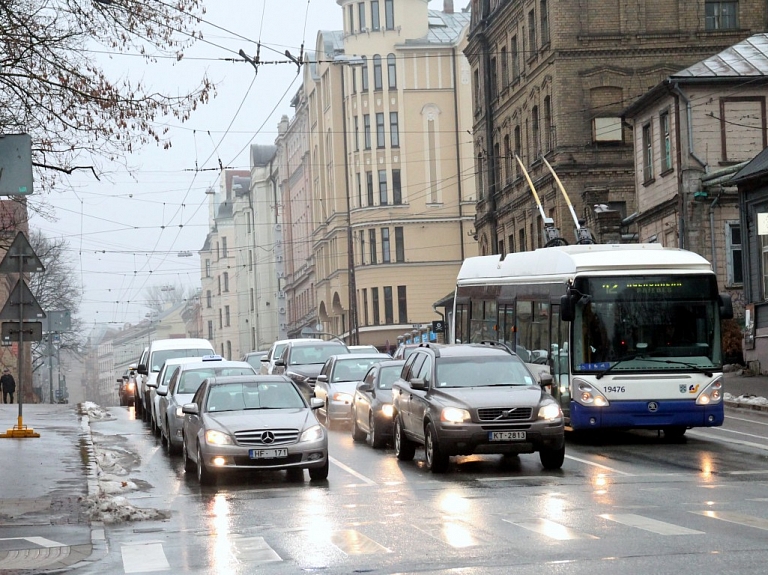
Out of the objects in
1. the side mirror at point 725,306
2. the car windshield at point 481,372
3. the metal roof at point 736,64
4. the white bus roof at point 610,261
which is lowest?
the car windshield at point 481,372

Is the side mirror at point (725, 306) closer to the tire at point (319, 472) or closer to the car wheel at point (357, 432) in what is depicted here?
the car wheel at point (357, 432)

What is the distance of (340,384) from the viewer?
29.0 meters

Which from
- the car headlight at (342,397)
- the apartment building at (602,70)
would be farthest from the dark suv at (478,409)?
the apartment building at (602,70)

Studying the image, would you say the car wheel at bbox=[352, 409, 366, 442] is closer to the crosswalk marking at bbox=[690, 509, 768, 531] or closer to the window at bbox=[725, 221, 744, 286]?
the crosswalk marking at bbox=[690, 509, 768, 531]

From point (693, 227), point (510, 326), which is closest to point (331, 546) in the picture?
point (510, 326)

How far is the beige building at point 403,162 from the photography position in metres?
85.2

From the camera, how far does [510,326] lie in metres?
25.9

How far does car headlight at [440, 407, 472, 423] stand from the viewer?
60.4ft

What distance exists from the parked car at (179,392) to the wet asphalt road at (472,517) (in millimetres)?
1429

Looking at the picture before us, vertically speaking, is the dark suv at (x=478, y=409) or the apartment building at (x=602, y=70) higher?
the apartment building at (x=602, y=70)

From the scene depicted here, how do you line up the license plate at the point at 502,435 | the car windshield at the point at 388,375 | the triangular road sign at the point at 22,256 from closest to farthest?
1. the license plate at the point at 502,435
2. the triangular road sign at the point at 22,256
3. the car windshield at the point at 388,375

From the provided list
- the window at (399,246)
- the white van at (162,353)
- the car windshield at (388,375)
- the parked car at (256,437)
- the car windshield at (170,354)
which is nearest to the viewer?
the parked car at (256,437)

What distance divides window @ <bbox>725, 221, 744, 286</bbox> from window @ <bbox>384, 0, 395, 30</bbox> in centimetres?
4554

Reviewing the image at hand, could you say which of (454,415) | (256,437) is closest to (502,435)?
(454,415)
